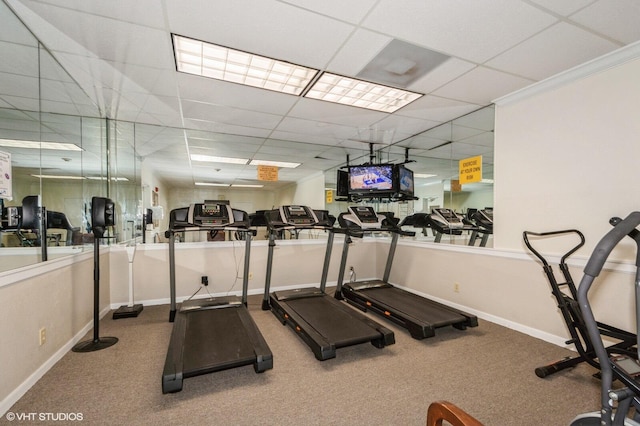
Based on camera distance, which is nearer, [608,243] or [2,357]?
[608,243]

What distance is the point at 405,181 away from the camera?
5.33m

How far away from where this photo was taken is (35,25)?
7.37 feet

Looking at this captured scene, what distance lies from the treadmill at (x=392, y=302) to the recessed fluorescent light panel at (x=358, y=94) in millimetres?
1631

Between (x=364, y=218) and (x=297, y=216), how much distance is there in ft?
3.49

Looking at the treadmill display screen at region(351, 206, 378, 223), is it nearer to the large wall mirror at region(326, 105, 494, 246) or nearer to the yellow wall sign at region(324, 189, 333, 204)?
the large wall mirror at region(326, 105, 494, 246)

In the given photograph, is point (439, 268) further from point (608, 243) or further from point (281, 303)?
point (608, 243)

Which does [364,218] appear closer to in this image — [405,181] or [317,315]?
[405,181]

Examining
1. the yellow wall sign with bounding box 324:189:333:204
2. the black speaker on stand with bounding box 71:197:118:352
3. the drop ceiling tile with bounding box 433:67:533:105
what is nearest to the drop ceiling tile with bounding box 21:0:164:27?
the black speaker on stand with bounding box 71:197:118:352

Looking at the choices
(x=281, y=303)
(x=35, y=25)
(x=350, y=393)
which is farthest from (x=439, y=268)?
(x=35, y=25)

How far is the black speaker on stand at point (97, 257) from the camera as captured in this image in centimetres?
281

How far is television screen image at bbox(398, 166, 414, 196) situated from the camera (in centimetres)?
520

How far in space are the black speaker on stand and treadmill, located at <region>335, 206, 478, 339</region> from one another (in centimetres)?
294

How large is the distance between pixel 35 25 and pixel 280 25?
1.94 metres
